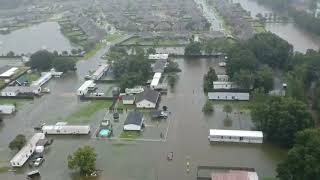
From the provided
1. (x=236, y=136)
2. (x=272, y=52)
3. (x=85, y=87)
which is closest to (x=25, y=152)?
(x=85, y=87)

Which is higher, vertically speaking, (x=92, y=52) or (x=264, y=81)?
(x=92, y=52)

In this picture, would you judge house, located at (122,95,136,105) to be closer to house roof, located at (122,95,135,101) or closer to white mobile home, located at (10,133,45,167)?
house roof, located at (122,95,135,101)

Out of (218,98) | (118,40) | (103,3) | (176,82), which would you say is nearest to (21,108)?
(176,82)

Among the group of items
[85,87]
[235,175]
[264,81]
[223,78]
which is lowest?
[235,175]

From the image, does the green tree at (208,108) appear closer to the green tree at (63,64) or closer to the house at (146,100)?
the house at (146,100)

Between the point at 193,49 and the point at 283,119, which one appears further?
the point at 193,49

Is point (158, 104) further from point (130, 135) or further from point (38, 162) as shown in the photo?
point (38, 162)

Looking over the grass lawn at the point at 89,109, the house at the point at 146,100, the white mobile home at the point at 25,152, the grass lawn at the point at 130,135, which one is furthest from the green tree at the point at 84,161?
the house at the point at 146,100
